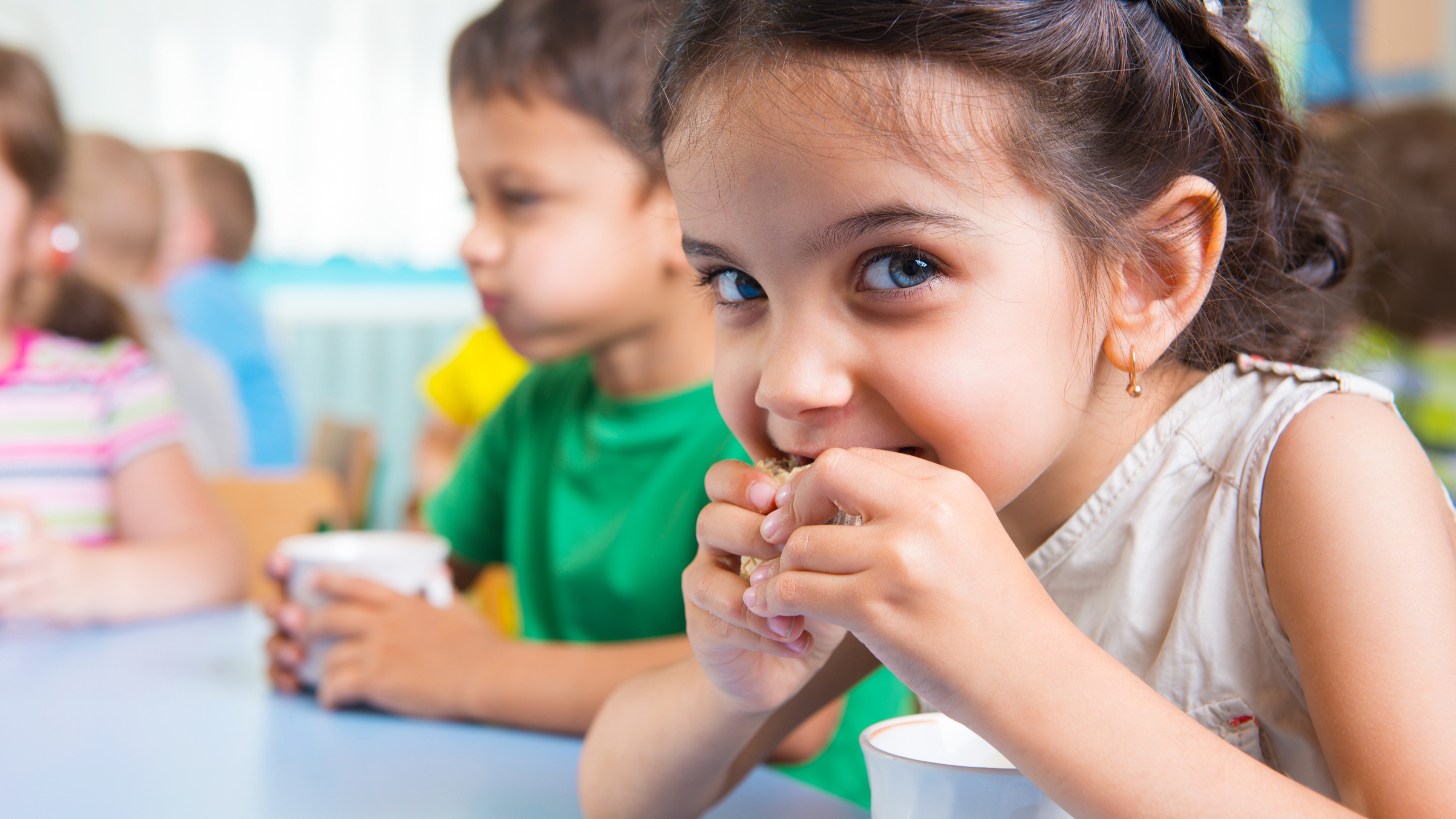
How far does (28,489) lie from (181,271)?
228cm

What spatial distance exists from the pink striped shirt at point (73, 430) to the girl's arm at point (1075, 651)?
1228mm

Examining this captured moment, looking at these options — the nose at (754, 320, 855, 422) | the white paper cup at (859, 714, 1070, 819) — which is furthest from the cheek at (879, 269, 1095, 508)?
the white paper cup at (859, 714, 1070, 819)

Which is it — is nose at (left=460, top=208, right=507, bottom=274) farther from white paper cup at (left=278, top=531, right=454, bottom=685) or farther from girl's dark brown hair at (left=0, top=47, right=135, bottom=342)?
girl's dark brown hair at (left=0, top=47, right=135, bottom=342)

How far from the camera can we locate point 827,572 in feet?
1.58

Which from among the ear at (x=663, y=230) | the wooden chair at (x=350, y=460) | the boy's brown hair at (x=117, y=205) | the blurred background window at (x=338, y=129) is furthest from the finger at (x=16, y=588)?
the blurred background window at (x=338, y=129)

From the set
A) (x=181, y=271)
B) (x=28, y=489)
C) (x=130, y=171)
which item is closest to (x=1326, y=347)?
(x=28, y=489)

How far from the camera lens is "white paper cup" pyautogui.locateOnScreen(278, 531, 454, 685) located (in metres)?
0.89

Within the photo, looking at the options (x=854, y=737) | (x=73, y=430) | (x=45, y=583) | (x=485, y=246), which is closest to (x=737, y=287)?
(x=485, y=246)

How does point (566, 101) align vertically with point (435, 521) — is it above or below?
above

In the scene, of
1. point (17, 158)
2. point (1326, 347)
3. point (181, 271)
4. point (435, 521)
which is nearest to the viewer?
point (1326, 347)

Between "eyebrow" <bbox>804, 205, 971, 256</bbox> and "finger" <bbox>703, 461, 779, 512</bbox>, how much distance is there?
120 millimetres

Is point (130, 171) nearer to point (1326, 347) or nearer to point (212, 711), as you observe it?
point (212, 711)

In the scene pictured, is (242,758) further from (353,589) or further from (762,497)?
(762,497)

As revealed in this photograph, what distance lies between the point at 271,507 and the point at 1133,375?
1446 mm
